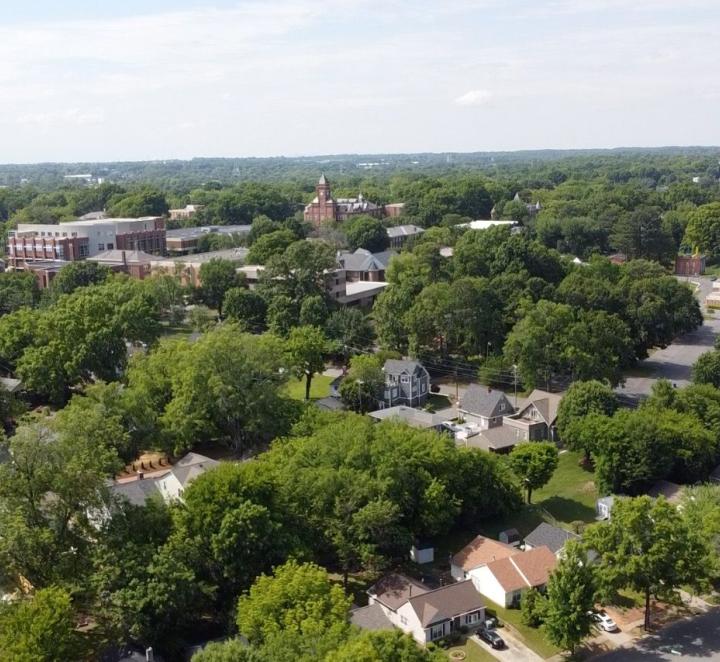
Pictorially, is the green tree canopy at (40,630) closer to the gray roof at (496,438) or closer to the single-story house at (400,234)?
the gray roof at (496,438)

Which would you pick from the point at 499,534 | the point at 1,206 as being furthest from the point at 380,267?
the point at 1,206

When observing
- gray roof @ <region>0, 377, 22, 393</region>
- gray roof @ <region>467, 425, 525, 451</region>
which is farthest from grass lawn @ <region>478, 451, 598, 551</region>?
gray roof @ <region>0, 377, 22, 393</region>

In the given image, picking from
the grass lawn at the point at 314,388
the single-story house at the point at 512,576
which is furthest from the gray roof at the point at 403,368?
the single-story house at the point at 512,576

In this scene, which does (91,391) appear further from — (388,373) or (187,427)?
(388,373)

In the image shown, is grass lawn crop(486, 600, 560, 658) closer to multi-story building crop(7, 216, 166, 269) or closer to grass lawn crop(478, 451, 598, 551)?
grass lawn crop(478, 451, 598, 551)

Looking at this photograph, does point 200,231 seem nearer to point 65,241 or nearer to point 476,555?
point 65,241

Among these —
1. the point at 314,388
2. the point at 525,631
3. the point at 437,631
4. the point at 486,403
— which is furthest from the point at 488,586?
the point at 314,388
